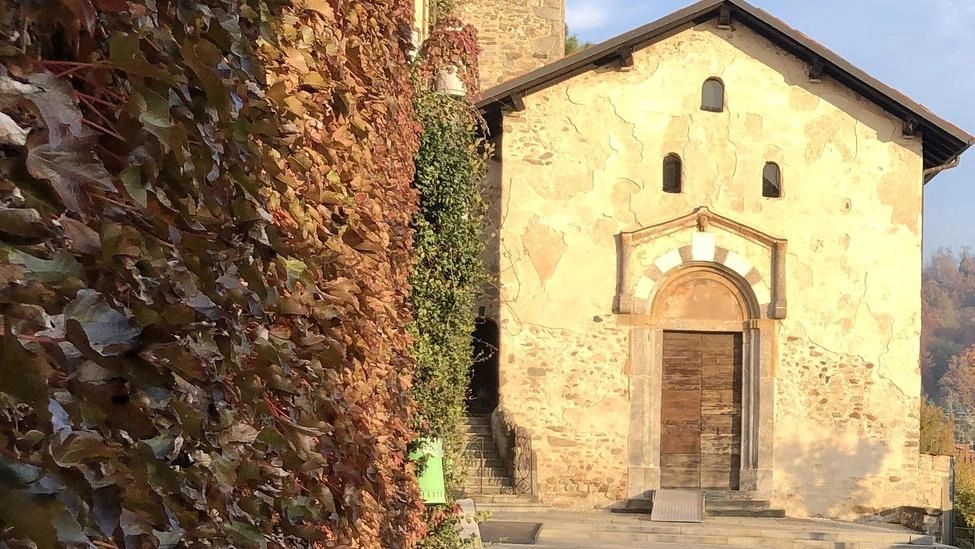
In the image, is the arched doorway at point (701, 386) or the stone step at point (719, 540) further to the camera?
the arched doorway at point (701, 386)

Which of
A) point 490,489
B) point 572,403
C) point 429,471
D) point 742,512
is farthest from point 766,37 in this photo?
point 429,471

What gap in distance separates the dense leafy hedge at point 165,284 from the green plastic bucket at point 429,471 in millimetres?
3064

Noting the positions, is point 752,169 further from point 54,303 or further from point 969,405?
point 969,405

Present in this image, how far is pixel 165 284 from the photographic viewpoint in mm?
1448

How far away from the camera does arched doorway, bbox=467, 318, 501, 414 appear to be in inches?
593

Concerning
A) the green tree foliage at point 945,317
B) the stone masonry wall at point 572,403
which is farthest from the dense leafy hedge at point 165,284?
the green tree foliage at point 945,317

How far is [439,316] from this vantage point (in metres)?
7.23

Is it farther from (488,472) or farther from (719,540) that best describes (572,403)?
(719,540)

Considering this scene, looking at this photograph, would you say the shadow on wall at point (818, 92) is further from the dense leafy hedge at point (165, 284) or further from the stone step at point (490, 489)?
the dense leafy hedge at point (165, 284)

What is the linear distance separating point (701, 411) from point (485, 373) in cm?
362

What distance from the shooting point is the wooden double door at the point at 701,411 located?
1421 centimetres

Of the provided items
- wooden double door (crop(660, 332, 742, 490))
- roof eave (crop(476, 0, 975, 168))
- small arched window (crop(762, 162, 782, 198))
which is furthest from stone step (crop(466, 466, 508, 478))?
small arched window (crop(762, 162, 782, 198))

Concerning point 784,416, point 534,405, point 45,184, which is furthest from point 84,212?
point 784,416

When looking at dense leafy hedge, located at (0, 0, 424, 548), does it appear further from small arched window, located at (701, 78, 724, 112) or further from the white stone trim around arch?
small arched window, located at (701, 78, 724, 112)
